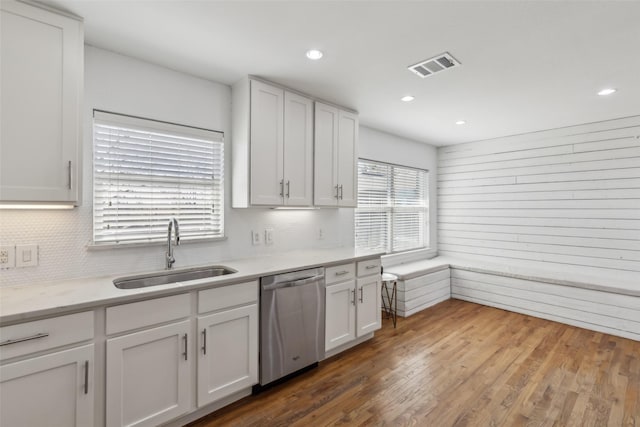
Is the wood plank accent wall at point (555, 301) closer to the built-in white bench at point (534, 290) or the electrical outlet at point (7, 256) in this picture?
the built-in white bench at point (534, 290)

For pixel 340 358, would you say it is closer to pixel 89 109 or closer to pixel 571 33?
pixel 89 109

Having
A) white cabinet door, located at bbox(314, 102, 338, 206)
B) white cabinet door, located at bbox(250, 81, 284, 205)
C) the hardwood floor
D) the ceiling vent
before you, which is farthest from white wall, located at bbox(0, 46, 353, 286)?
the ceiling vent

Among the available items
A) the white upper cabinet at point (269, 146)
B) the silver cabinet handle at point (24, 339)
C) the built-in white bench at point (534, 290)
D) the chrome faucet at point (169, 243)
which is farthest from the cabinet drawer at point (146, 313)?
the built-in white bench at point (534, 290)

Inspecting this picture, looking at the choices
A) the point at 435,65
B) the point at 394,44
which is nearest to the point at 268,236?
the point at 394,44

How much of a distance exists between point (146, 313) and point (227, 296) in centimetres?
49

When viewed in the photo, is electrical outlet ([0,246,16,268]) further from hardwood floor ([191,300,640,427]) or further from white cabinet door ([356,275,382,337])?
white cabinet door ([356,275,382,337])

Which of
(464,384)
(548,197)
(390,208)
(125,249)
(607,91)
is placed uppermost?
(607,91)

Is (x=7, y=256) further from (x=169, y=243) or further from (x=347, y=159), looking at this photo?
(x=347, y=159)

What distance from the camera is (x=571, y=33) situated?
A: 6.49 ft

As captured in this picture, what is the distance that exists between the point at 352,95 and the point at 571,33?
168 centimetres

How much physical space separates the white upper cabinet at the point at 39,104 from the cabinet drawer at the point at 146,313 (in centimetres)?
70

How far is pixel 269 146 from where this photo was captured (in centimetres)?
272

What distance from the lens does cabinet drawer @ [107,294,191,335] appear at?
1.67 metres

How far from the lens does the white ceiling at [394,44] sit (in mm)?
1761
